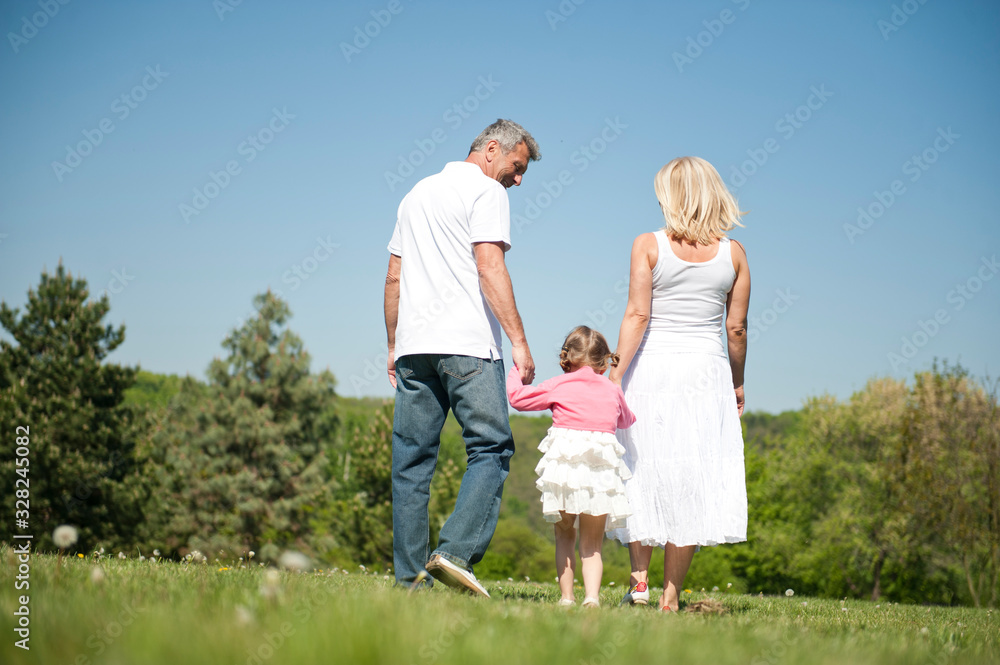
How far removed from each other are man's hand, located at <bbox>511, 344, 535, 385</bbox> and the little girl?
0.24 feet

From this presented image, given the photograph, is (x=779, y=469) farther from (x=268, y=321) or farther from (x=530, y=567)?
(x=268, y=321)

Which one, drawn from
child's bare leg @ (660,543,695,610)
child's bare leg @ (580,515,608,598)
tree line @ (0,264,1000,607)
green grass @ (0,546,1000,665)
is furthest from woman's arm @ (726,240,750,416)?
tree line @ (0,264,1000,607)

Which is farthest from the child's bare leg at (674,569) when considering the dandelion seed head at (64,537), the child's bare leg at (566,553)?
the dandelion seed head at (64,537)

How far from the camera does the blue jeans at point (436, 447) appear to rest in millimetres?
3980

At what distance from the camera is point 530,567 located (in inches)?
2254

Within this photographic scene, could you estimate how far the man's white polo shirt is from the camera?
414cm

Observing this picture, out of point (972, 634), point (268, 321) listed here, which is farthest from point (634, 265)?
point (268, 321)

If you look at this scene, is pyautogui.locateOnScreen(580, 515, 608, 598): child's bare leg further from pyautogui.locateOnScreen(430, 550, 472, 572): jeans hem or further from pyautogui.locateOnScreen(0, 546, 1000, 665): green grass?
pyautogui.locateOnScreen(0, 546, 1000, 665): green grass

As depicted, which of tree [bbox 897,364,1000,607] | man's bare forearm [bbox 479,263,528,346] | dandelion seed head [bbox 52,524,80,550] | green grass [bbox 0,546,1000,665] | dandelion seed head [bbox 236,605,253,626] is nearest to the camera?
green grass [bbox 0,546,1000,665]

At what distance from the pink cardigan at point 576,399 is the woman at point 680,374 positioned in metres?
0.28

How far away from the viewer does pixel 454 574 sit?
12.2 feet

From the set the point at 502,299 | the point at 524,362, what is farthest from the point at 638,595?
the point at 502,299

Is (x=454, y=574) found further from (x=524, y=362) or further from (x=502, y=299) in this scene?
(x=502, y=299)

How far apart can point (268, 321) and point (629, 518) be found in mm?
33495
